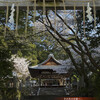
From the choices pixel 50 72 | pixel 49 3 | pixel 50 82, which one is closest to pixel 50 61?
pixel 50 72

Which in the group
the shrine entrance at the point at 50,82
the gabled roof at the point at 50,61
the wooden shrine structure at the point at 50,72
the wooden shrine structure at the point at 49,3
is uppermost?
the wooden shrine structure at the point at 49,3

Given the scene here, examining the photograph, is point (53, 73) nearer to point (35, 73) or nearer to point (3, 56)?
point (35, 73)

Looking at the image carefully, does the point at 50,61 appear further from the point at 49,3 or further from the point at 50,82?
the point at 49,3

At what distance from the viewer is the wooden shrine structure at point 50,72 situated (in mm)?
11441

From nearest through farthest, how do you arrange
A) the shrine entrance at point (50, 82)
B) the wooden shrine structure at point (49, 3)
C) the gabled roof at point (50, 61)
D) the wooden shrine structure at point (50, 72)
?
the wooden shrine structure at point (49, 3), the wooden shrine structure at point (50, 72), the gabled roof at point (50, 61), the shrine entrance at point (50, 82)

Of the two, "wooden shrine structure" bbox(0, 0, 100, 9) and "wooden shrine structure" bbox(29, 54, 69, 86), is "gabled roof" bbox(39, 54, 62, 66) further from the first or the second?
"wooden shrine structure" bbox(0, 0, 100, 9)

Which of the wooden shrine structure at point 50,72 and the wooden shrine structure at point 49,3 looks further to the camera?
the wooden shrine structure at point 50,72

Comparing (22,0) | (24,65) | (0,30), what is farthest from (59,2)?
(24,65)

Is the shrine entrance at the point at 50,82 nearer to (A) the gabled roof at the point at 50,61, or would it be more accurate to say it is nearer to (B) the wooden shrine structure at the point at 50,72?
(B) the wooden shrine structure at the point at 50,72

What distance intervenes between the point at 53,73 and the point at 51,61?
0.99 m

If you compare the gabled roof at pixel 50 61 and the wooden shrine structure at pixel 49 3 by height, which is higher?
the wooden shrine structure at pixel 49 3

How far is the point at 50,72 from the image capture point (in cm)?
1254

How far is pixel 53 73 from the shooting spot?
1252 centimetres

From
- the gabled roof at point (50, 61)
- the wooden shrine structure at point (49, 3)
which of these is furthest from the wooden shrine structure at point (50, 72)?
the wooden shrine structure at point (49, 3)
